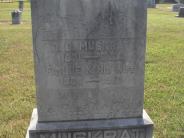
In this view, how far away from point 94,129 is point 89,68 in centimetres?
63

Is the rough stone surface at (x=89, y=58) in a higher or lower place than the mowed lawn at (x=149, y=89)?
higher

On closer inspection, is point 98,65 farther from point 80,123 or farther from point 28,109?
point 28,109

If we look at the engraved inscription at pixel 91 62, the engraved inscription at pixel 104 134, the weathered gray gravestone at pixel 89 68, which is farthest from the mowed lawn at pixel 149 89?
the engraved inscription at pixel 91 62

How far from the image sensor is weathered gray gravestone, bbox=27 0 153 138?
3.49m

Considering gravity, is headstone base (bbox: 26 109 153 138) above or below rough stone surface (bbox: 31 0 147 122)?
below

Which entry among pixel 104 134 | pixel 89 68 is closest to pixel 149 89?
pixel 104 134

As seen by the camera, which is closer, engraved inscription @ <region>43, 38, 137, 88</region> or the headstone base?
engraved inscription @ <region>43, 38, 137, 88</region>

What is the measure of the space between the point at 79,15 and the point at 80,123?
3.57 feet

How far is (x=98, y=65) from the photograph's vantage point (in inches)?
144

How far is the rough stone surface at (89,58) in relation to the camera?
3.48 meters

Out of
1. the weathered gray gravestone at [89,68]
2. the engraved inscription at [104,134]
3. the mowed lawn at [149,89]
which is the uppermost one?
the weathered gray gravestone at [89,68]

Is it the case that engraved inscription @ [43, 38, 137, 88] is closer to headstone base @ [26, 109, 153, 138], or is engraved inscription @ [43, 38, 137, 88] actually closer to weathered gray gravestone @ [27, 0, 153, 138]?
weathered gray gravestone @ [27, 0, 153, 138]

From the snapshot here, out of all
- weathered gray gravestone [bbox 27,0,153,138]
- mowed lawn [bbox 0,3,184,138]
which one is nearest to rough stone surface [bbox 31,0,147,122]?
weathered gray gravestone [bbox 27,0,153,138]

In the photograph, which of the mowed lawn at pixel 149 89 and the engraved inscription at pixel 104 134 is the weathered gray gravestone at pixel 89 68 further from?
the mowed lawn at pixel 149 89
